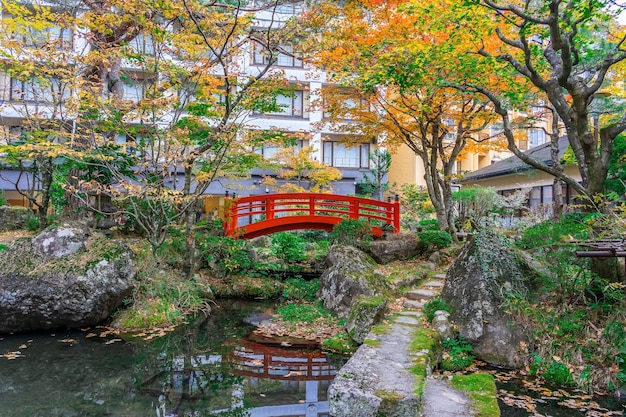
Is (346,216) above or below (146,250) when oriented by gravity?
above

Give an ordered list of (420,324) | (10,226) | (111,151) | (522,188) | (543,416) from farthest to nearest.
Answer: (522,188) < (10,226) < (111,151) < (420,324) < (543,416)

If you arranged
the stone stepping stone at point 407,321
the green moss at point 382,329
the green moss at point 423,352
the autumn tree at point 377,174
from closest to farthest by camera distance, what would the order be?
the green moss at point 423,352
the green moss at point 382,329
the stone stepping stone at point 407,321
the autumn tree at point 377,174

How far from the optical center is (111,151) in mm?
10727

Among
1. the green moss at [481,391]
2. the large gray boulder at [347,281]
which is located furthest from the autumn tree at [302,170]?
the green moss at [481,391]

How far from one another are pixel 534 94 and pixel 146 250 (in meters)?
12.0

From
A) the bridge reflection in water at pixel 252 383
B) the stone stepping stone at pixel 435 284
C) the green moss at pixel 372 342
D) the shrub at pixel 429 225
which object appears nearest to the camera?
the bridge reflection in water at pixel 252 383

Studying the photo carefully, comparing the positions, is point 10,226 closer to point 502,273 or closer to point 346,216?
point 346,216

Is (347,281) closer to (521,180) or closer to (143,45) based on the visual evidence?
(143,45)

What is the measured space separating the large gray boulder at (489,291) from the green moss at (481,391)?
1.62 metres

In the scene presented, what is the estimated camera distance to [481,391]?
4.99 meters

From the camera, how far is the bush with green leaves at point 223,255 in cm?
1206

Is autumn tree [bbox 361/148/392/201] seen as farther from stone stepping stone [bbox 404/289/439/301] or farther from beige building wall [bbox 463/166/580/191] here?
stone stepping stone [bbox 404/289/439/301]

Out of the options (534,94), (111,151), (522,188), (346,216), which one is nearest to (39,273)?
(111,151)

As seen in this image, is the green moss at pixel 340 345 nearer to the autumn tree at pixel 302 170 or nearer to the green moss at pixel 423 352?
the green moss at pixel 423 352
